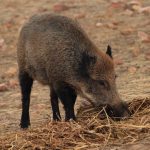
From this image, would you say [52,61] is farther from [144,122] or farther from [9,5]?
[9,5]

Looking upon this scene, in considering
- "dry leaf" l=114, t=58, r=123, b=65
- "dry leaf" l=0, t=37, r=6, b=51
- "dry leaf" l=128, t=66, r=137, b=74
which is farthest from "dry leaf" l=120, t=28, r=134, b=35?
"dry leaf" l=0, t=37, r=6, b=51

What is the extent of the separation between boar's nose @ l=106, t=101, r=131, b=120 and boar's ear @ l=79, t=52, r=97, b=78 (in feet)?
1.91

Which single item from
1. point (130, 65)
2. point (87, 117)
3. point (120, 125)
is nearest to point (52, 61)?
point (87, 117)

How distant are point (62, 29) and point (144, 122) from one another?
1783 millimetres

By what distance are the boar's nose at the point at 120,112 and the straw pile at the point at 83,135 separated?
0.08 m

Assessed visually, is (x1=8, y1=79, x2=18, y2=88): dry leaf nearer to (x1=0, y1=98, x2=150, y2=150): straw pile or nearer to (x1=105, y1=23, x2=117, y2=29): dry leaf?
(x1=0, y1=98, x2=150, y2=150): straw pile

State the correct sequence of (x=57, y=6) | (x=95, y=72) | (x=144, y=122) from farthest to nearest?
(x=57, y=6) < (x=95, y=72) < (x=144, y=122)

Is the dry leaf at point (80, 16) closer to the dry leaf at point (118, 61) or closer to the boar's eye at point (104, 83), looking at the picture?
the dry leaf at point (118, 61)

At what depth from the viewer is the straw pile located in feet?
21.5

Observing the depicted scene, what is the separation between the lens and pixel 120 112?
23.7 ft

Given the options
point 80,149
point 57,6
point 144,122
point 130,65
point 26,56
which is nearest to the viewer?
point 80,149

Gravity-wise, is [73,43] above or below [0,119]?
above

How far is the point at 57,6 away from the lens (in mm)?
16344

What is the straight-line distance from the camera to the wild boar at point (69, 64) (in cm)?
757
